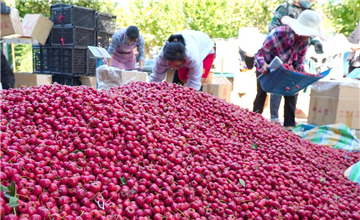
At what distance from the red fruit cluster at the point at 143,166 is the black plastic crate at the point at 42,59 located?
5.78m

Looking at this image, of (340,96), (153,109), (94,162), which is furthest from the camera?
(340,96)

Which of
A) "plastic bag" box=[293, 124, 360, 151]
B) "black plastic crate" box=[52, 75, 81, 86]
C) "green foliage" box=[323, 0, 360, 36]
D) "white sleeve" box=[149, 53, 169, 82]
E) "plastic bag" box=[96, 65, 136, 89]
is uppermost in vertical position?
"green foliage" box=[323, 0, 360, 36]

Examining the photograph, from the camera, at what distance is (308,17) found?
171 inches

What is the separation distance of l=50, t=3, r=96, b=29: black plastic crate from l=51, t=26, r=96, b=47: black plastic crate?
14 cm

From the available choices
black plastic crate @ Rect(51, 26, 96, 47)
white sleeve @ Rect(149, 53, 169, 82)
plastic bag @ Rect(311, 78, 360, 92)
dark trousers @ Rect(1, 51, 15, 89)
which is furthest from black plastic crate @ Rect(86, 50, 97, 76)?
plastic bag @ Rect(311, 78, 360, 92)

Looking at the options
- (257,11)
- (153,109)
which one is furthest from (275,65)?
(257,11)

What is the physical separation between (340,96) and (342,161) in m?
2.13

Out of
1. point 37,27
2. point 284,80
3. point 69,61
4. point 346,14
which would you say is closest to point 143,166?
point 284,80

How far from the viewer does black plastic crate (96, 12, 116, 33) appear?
7.89 meters

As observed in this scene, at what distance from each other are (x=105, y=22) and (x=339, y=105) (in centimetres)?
580

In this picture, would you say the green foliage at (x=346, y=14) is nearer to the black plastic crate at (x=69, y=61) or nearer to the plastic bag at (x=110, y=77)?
the black plastic crate at (x=69, y=61)

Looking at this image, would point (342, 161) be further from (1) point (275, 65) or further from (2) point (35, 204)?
(2) point (35, 204)

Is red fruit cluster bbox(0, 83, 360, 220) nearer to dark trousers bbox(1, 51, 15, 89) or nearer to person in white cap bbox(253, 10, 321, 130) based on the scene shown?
person in white cap bbox(253, 10, 321, 130)

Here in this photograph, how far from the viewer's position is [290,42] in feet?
15.2
